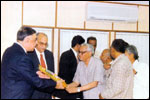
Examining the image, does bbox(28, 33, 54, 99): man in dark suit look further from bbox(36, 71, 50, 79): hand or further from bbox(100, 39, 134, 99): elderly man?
bbox(100, 39, 134, 99): elderly man

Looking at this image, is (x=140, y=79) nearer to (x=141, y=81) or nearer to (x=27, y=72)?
(x=141, y=81)

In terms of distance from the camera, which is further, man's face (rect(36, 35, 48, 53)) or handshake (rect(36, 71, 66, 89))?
man's face (rect(36, 35, 48, 53))

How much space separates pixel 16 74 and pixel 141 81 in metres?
1.60

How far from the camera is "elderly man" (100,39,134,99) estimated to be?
222 cm

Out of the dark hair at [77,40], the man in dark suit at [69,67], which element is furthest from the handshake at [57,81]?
the dark hair at [77,40]

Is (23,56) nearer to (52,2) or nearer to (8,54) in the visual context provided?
(8,54)

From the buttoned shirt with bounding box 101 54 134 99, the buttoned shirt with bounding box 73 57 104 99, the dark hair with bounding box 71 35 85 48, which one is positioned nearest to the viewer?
the buttoned shirt with bounding box 101 54 134 99

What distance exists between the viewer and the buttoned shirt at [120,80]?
2.22 m

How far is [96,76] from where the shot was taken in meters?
2.60

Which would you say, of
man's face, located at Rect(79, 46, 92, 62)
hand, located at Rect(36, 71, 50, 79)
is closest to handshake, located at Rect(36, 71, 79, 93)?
hand, located at Rect(36, 71, 50, 79)

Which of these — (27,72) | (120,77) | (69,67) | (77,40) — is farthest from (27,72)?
(77,40)

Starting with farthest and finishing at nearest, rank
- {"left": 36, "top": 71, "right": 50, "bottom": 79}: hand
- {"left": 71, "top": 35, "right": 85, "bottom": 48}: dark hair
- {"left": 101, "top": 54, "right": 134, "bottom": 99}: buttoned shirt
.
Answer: {"left": 71, "top": 35, "right": 85, "bottom": 48}: dark hair → {"left": 36, "top": 71, "right": 50, "bottom": 79}: hand → {"left": 101, "top": 54, "right": 134, "bottom": 99}: buttoned shirt

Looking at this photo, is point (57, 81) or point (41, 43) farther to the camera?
point (41, 43)

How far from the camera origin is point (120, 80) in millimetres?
2225
